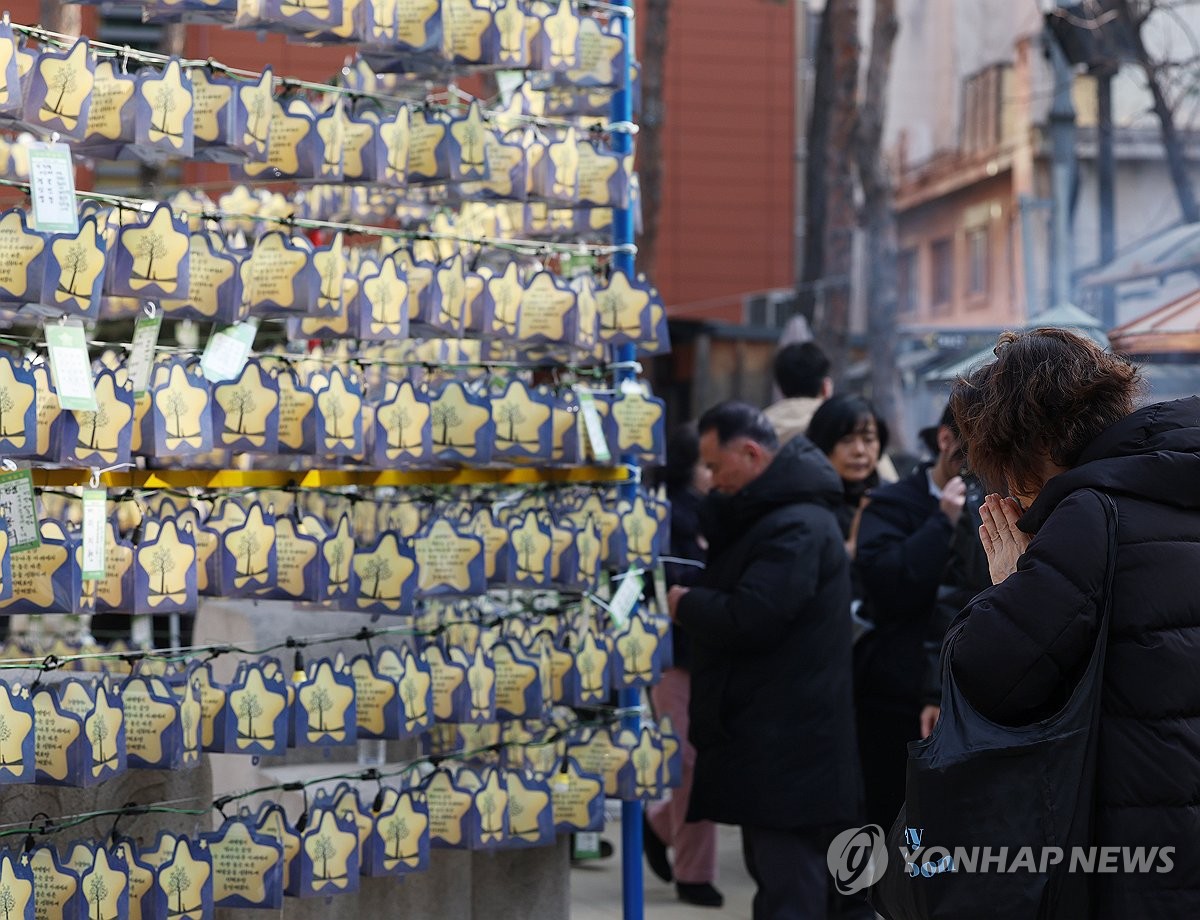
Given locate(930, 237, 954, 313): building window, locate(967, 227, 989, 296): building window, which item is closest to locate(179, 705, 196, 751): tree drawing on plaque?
locate(967, 227, 989, 296): building window

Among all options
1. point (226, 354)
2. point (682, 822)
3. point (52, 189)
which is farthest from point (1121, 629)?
point (682, 822)

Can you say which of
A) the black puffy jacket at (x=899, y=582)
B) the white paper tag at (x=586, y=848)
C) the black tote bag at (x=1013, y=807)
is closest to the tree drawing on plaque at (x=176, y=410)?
the black tote bag at (x=1013, y=807)

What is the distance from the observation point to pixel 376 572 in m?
4.14

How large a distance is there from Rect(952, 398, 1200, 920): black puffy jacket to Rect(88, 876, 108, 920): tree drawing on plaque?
1960mm

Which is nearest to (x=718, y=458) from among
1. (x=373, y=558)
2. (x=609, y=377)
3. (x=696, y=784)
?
(x=609, y=377)

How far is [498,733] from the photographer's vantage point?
4742mm

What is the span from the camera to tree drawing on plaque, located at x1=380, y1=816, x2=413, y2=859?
4109 mm

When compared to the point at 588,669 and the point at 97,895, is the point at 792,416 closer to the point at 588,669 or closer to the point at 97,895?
the point at 588,669

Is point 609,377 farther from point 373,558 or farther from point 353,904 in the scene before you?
point 353,904

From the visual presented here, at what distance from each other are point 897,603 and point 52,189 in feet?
9.39

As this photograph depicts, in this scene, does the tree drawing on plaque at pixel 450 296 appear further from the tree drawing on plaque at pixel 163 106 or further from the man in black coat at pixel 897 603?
the man in black coat at pixel 897 603

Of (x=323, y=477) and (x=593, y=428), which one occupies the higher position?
(x=593, y=428)

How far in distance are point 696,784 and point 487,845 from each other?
32.5 inches

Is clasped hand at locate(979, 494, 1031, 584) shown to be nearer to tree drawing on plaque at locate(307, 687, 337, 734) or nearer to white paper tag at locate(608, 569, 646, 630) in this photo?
tree drawing on plaque at locate(307, 687, 337, 734)
